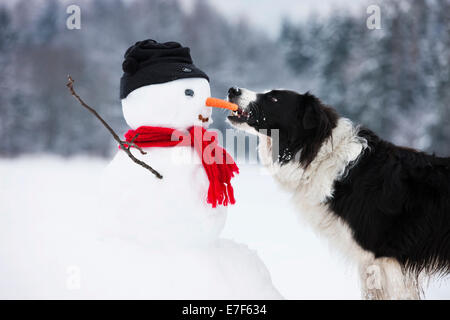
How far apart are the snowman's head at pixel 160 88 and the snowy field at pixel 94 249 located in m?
0.57

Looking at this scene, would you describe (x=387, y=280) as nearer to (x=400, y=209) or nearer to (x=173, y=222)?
(x=400, y=209)

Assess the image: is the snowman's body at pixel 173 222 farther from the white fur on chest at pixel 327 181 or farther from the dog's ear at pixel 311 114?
the dog's ear at pixel 311 114

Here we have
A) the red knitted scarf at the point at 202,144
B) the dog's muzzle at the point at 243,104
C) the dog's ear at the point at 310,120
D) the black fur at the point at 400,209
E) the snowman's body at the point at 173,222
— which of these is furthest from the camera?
the dog's muzzle at the point at 243,104

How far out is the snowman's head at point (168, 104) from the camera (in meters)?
2.28

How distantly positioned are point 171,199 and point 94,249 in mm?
525

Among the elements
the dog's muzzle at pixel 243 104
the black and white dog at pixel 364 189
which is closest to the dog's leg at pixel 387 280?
the black and white dog at pixel 364 189

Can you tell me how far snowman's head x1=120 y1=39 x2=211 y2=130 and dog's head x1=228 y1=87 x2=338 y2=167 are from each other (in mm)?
412

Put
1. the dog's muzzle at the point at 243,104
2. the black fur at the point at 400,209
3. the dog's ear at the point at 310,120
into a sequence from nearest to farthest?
the black fur at the point at 400,209, the dog's ear at the point at 310,120, the dog's muzzle at the point at 243,104

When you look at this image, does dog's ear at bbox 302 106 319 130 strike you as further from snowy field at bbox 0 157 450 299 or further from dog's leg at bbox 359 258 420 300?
dog's leg at bbox 359 258 420 300

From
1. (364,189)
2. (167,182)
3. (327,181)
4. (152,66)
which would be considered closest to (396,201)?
(364,189)

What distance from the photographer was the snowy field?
212 cm

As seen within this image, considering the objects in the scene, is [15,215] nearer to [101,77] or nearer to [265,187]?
[265,187]

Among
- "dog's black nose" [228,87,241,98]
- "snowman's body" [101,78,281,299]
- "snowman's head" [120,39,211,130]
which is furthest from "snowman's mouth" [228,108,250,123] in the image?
"snowman's body" [101,78,281,299]

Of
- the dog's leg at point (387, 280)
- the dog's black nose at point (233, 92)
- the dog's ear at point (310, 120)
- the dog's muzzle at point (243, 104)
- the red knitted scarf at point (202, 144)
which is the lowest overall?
the dog's leg at point (387, 280)
